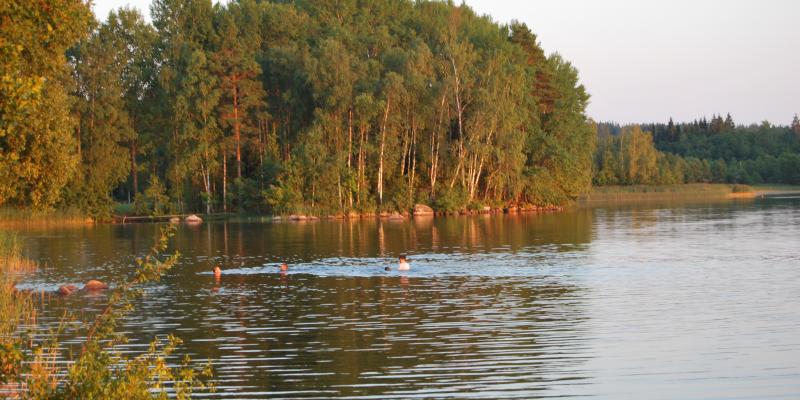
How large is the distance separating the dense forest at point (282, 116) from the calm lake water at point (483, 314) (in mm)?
29412

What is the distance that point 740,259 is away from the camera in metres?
35.9

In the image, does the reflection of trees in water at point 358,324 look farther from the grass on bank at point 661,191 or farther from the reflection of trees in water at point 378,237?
the grass on bank at point 661,191

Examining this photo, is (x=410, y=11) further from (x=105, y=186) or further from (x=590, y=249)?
(x=590, y=249)

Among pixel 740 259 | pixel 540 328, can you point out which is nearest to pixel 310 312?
pixel 540 328

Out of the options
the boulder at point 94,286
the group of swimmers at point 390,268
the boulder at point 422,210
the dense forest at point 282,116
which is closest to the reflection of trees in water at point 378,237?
the group of swimmers at point 390,268

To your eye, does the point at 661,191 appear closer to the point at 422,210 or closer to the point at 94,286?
the point at 422,210

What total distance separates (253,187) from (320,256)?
131 feet

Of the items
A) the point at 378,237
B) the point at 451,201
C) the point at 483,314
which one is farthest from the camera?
the point at 451,201

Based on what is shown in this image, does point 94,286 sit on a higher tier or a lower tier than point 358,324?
higher

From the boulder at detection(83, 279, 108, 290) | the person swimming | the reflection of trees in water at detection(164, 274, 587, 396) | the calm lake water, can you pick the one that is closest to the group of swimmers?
the person swimming

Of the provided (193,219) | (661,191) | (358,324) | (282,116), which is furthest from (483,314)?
(661,191)

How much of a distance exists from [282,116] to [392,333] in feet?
214

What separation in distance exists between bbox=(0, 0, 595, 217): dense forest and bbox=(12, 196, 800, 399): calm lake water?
96.5 feet

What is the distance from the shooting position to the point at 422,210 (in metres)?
80.4
